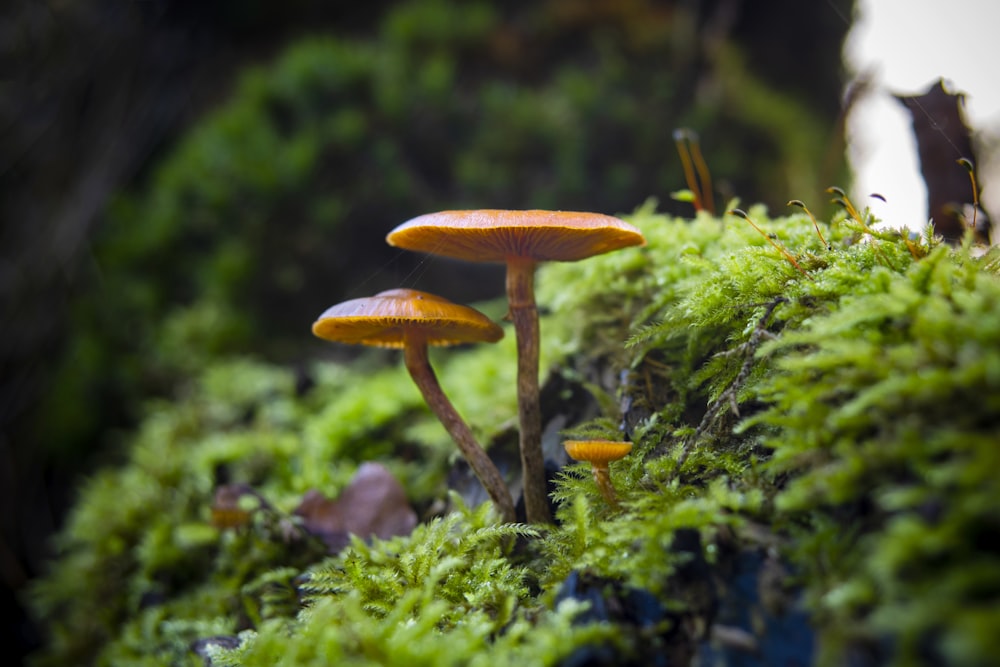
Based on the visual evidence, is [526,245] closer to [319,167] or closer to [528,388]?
[528,388]

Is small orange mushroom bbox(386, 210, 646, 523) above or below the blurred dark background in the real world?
below

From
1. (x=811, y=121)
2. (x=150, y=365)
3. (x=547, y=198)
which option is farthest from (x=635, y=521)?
(x=811, y=121)

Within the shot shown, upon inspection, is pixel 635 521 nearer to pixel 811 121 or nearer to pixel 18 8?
pixel 811 121

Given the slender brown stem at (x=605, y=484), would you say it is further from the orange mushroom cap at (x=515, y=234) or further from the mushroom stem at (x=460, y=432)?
the orange mushroom cap at (x=515, y=234)

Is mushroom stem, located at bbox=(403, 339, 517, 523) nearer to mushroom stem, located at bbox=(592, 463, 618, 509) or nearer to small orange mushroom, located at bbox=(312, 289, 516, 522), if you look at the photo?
small orange mushroom, located at bbox=(312, 289, 516, 522)

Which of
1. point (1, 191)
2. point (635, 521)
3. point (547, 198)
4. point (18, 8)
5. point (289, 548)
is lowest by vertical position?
point (289, 548)

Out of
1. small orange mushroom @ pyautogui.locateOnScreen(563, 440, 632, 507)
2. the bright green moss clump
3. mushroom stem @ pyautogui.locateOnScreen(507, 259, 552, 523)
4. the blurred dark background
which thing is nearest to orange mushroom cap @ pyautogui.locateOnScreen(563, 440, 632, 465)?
small orange mushroom @ pyautogui.locateOnScreen(563, 440, 632, 507)
